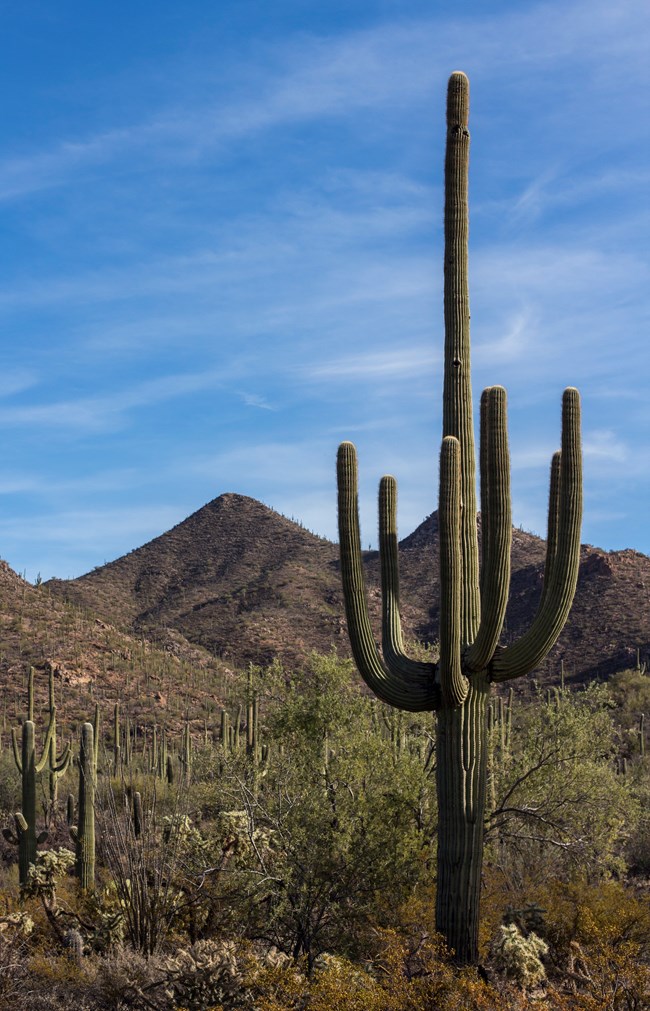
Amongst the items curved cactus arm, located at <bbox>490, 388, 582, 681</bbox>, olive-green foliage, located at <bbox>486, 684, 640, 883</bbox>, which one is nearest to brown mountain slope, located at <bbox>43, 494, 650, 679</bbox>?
olive-green foliage, located at <bbox>486, 684, 640, 883</bbox>

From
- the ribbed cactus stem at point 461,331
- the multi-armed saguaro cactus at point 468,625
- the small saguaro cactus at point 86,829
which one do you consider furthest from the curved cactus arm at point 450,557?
the small saguaro cactus at point 86,829

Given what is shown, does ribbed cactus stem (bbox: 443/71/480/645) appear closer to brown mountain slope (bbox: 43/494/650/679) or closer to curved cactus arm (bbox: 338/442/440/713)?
curved cactus arm (bbox: 338/442/440/713)

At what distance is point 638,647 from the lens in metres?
46.2

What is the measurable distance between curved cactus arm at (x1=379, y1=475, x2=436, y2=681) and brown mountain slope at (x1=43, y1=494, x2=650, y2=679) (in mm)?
33951

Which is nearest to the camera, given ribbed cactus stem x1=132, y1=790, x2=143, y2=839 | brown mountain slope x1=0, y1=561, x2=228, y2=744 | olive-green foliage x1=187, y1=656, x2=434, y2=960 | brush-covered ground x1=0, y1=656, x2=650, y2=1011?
brush-covered ground x1=0, y1=656, x2=650, y2=1011

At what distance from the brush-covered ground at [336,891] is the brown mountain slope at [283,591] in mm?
30941

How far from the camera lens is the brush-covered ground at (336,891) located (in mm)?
8891

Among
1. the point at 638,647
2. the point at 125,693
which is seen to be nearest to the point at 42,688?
the point at 125,693

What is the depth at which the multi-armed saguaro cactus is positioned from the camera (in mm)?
9695

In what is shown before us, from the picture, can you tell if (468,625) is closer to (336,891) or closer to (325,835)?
(325,835)

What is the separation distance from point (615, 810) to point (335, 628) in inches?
1595

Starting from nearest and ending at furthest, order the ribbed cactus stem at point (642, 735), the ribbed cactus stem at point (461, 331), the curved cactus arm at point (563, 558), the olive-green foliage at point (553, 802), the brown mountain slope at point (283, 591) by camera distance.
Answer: the curved cactus arm at point (563, 558) < the ribbed cactus stem at point (461, 331) < the olive-green foliage at point (553, 802) < the ribbed cactus stem at point (642, 735) < the brown mountain slope at point (283, 591)

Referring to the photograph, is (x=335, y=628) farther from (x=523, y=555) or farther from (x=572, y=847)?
(x=572, y=847)

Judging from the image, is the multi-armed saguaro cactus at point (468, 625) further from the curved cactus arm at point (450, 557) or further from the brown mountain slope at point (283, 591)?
the brown mountain slope at point (283, 591)
